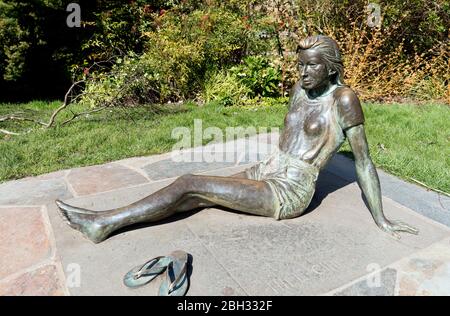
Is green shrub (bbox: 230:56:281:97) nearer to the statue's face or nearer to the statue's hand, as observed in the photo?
the statue's face

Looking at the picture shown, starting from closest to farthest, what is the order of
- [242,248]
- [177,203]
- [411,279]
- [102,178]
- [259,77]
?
[411,279] < [242,248] < [177,203] < [102,178] < [259,77]

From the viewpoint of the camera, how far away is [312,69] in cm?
259

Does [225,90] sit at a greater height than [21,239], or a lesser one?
greater

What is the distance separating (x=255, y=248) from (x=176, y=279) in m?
0.63

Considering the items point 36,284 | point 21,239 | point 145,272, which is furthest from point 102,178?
point 145,272


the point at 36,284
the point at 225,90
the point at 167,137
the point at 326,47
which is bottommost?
the point at 36,284

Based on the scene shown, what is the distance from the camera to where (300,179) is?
272 cm

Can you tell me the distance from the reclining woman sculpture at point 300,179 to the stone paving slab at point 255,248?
0.12m

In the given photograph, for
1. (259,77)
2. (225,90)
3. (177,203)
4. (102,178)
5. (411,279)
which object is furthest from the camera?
(225,90)

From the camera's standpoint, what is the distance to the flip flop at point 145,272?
2.12 meters

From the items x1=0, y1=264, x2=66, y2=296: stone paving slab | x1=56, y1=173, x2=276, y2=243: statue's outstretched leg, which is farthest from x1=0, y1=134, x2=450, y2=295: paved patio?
x1=56, y1=173, x2=276, y2=243: statue's outstretched leg

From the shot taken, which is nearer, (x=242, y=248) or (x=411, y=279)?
(x=411, y=279)

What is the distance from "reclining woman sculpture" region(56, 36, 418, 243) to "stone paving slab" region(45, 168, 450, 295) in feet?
0.38

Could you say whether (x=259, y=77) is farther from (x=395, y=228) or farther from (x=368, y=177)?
(x=395, y=228)
